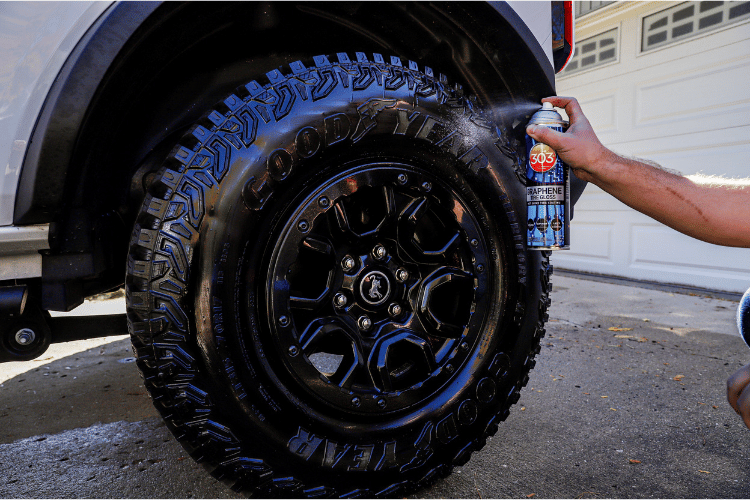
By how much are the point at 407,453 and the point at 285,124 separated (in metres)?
0.91

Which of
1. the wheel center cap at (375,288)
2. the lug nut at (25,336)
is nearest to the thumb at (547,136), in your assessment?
the wheel center cap at (375,288)

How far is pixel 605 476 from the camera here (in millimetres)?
1385

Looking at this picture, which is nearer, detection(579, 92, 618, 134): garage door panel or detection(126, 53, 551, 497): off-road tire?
detection(126, 53, 551, 497): off-road tire

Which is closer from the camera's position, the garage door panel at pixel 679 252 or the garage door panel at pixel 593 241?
the garage door panel at pixel 679 252

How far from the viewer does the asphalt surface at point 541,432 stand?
134 cm

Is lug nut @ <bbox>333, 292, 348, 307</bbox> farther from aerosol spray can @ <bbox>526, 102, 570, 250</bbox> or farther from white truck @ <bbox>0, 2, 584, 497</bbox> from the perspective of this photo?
aerosol spray can @ <bbox>526, 102, 570, 250</bbox>

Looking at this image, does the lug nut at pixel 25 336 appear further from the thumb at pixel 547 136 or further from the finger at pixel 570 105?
the finger at pixel 570 105

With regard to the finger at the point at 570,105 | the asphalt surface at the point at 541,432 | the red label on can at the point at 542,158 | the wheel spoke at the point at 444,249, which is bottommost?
the asphalt surface at the point at 541,432

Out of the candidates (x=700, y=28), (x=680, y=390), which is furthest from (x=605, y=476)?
(x=700, y=28)

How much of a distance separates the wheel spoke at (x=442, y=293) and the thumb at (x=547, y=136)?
447 mm

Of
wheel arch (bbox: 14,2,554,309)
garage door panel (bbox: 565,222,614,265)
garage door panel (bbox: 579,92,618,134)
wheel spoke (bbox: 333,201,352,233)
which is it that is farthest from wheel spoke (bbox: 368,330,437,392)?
garage door panel (bbox: 579,92,618,134)

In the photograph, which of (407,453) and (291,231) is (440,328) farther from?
(291,231)

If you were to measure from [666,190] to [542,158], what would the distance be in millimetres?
351

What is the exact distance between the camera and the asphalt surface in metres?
1.34
